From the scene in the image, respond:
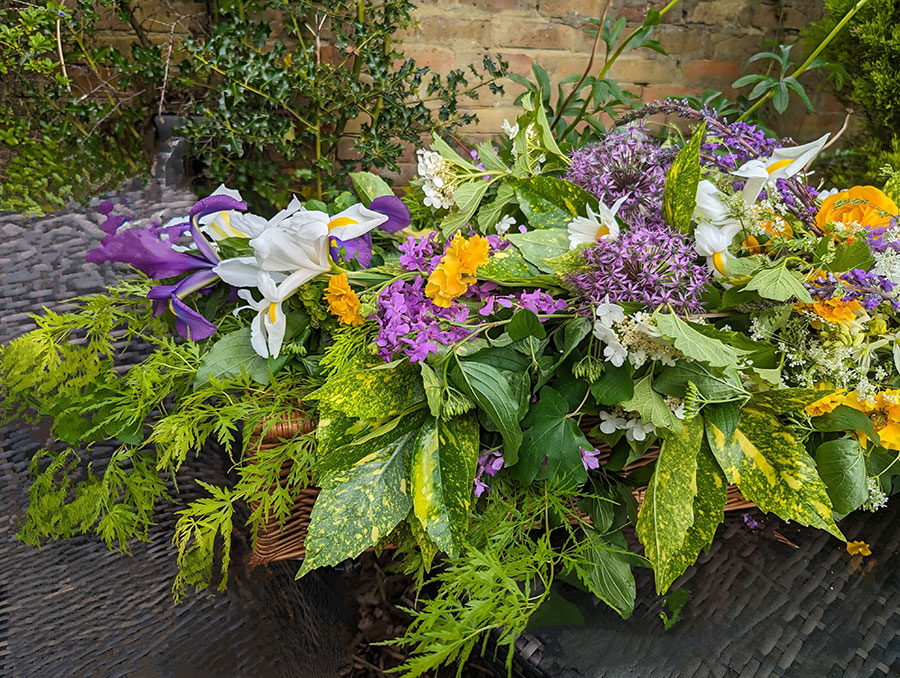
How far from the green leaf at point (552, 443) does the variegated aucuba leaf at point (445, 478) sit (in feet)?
0.18

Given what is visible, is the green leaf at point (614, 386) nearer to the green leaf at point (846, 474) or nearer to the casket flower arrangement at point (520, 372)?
the casket flower arrangement at point (520, 372)

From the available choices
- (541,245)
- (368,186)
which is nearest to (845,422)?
(541,245)

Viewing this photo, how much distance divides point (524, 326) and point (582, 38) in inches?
72.2

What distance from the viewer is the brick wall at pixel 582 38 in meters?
→ 1.92

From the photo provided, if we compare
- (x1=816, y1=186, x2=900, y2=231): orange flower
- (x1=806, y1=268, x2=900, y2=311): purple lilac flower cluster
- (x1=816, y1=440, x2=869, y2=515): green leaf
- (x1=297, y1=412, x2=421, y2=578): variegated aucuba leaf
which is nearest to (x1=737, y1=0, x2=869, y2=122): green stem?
(x1=816, y1=186, x2=900, y2=231): orange flower

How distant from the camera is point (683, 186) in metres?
0.60

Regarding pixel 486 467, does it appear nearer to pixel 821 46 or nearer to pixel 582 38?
pixel 821 46

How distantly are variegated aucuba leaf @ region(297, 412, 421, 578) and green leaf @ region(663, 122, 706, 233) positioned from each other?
0.36 m

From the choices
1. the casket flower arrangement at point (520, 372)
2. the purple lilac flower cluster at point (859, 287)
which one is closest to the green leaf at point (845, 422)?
the casket flower arrangement at point (520, 372)

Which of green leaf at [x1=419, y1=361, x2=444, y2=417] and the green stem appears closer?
green leaf at [x1=419, y1=361, x2=444, y2=417]

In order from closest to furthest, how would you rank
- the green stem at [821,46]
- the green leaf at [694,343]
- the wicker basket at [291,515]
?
the green leaf at [694,343] → the wicker basket at [291,515] → the green stem at [821,46]

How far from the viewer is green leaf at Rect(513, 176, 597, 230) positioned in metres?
0.66

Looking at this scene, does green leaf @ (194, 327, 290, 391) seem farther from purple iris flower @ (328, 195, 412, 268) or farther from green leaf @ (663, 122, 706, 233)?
green leaf @ (663, 122, 706, 233)

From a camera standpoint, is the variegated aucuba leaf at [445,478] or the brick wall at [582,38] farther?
the brick wall at [582,38]
